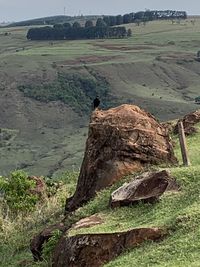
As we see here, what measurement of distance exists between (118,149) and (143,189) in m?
2.59

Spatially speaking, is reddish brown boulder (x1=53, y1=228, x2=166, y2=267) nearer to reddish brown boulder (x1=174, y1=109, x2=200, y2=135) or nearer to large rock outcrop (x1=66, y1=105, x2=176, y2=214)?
large rock outcrop (x1=66, y1=105, x2=176, y2=214)

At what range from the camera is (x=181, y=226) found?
10.0m

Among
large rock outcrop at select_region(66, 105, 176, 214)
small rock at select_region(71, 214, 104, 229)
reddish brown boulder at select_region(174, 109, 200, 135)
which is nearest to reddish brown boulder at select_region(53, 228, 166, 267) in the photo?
small rock at select_region(71, 214, 104, 229)

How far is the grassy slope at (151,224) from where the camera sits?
910cm

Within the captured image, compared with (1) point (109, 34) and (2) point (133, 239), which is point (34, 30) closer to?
(1) point (109, 34)

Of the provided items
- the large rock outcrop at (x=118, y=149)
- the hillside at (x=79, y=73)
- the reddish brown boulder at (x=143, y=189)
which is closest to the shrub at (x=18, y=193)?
the large rock outcrop at (x=118, y=149)

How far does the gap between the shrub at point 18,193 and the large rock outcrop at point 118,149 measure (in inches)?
116

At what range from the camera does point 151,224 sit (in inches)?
419

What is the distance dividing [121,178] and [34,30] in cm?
16488

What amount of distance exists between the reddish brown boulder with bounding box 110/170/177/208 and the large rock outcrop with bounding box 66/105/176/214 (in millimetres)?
1825

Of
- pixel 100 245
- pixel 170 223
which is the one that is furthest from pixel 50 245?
pixel 170 223

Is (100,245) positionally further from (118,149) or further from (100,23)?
(100,23)

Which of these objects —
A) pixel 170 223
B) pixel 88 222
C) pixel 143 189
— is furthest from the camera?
pixel 143 189

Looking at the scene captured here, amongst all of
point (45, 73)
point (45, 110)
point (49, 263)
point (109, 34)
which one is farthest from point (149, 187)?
point (109, 34)
